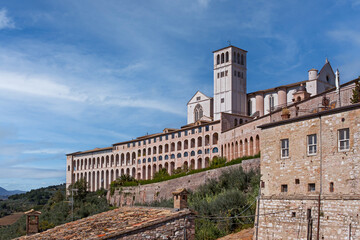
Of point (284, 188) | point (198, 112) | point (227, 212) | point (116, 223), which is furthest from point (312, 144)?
point (198, 112)

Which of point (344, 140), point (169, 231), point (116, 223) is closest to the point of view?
point (169, 231)

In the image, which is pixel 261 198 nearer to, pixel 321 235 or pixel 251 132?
pixel 321 235

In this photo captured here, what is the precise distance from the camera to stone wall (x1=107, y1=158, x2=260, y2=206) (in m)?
45.5

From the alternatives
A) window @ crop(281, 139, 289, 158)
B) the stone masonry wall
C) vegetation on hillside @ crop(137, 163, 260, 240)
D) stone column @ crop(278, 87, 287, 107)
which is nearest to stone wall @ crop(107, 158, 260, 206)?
vegetation on hillside @ crop(137, 163, 260, 240)

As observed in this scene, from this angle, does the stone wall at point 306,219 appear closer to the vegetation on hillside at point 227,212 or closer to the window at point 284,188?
the window at point 284,188

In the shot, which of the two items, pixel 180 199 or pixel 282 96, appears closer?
pixel 180 199

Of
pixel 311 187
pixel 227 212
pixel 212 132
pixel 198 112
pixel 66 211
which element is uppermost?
pixel 198 112

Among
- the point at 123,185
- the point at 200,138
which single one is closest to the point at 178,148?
the point at 200,138

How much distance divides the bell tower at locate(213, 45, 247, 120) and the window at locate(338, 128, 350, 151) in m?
61.8

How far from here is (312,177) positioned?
22094 millimetres

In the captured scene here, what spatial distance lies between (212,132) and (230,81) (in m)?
18.7

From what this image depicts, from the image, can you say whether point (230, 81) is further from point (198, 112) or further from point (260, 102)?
point (198, 112)

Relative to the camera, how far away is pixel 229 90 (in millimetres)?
84500

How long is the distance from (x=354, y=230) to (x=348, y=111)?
5.76m
